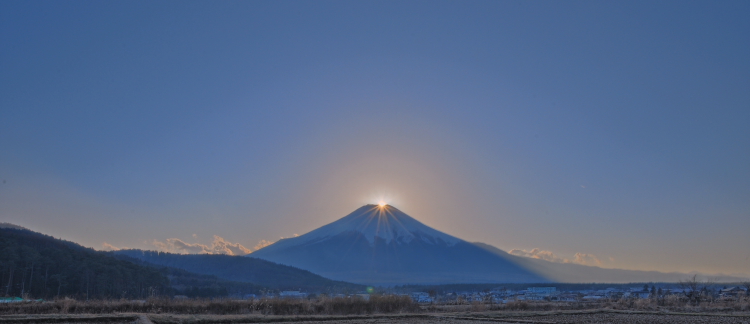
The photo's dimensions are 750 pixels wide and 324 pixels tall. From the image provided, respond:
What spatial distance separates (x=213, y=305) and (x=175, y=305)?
86.0 inches

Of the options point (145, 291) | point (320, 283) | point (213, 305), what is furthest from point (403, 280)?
point (213, 305)

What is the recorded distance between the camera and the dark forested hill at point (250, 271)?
120 m

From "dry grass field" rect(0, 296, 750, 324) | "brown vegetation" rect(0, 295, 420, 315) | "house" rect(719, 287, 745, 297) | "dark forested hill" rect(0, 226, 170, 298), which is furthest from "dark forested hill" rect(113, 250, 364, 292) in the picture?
"dry grass field" rect(0, 296, 750, 324)

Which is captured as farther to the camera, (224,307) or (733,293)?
(733,293)

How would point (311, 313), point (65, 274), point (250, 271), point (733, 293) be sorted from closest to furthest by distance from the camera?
point (311, 313) → point (65, 274) → point (733, 293) → point (250, 271)

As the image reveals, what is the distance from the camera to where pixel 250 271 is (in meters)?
129

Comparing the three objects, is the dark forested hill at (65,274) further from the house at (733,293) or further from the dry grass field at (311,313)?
the house at (733,293)

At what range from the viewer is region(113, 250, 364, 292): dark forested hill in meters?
120

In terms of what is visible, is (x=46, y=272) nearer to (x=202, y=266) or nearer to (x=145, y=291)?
(x=145, y=291)

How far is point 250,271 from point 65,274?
7392 cm

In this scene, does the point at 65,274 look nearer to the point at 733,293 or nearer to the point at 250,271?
the point at 250,271

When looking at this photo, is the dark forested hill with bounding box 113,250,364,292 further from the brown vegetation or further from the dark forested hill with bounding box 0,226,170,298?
the brown vegetation

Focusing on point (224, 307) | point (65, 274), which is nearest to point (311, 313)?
point (224, 307)

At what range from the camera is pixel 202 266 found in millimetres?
137625
